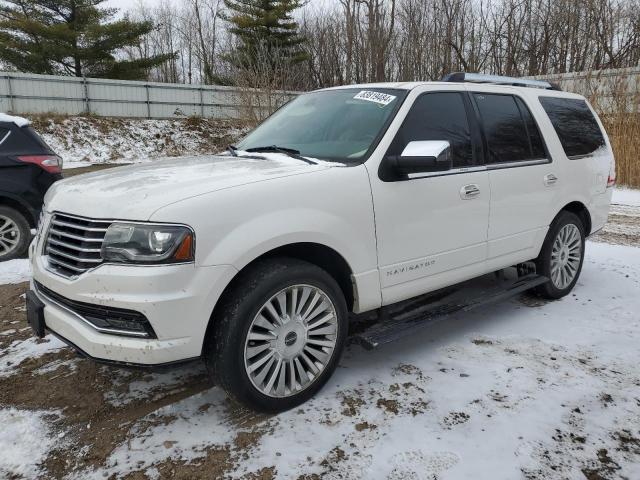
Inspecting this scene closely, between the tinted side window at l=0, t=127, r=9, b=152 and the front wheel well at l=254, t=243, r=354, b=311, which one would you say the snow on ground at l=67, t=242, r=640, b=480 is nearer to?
the front wheel well at l=254, t=243, r=354, b=311

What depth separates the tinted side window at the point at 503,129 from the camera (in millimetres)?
3875

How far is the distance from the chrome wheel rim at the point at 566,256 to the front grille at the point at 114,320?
11.9ft

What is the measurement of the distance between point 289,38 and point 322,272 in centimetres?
3098

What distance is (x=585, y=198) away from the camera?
4.70 metres

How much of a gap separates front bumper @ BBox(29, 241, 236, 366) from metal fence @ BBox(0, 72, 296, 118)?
17059 millimetres

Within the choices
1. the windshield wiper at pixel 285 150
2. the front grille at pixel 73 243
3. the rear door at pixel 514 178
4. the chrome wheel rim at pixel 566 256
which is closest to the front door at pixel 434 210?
the rear door at pixel 514 178

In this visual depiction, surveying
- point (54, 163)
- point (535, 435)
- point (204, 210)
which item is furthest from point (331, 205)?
point (54, 163)

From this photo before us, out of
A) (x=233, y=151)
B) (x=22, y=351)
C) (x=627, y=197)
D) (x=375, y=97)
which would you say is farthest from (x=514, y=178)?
(x=627, y=197)

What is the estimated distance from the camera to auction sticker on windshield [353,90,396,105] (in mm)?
3456

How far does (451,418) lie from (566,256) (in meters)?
2.62

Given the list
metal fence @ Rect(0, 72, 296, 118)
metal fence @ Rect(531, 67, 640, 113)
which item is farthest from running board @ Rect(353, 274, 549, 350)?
metal fence @ Rect(0, 72, 296, 118)

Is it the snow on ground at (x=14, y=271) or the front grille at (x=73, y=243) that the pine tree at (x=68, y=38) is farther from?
the front grille at (x=73, y=243)

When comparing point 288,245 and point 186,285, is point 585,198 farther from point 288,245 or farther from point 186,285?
point 186,285

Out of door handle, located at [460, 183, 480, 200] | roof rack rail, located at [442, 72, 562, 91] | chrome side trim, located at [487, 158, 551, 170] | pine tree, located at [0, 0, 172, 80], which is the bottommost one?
door handle, located at [460, 183, 480, 200]
